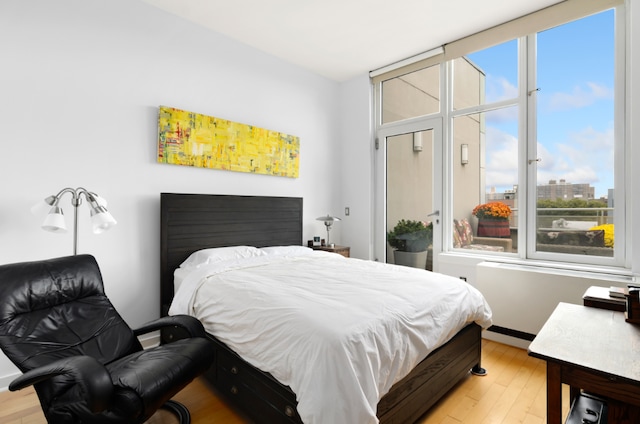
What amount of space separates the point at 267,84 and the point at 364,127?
1.42 meters

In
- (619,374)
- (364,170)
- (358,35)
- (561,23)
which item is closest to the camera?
(619,374)

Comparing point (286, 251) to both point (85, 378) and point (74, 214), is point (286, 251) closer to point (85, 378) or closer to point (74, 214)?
point (74, 214)

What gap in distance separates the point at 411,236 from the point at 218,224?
2397 mm

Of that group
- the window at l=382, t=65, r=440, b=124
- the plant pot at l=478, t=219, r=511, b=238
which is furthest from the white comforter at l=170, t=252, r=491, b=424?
the window at l=382, t=65, r=440, b=124

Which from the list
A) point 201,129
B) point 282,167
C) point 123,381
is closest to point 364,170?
point 282,167

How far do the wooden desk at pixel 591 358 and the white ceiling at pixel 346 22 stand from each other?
2.82 m

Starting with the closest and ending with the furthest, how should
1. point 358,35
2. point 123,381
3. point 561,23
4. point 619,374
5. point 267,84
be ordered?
point 619,374 < point 123,381 < point 561,23 < point 358,35 < point 267,84

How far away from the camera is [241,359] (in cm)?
182

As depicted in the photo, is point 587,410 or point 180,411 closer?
point 587,410

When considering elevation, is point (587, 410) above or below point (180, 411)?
above

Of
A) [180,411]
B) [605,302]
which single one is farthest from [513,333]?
[180,411]

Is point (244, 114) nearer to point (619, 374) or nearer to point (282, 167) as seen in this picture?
point (282, 167)

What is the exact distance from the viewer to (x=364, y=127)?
14.3 feet

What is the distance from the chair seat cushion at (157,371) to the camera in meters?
1.42
